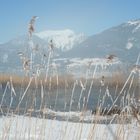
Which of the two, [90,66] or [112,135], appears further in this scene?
[112,135]

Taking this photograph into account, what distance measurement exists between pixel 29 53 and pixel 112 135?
216 centimetres

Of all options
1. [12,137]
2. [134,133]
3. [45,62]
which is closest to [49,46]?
[45,62]

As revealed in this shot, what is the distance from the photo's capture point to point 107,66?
161 inches

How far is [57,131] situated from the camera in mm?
5961

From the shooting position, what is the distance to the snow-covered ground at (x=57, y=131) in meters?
4.29

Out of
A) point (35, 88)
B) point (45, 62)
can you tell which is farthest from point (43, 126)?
point (45, 62)

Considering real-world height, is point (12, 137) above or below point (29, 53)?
below

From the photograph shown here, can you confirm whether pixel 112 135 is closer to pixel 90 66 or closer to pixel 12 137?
pixel 12 137

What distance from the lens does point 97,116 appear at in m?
4.25

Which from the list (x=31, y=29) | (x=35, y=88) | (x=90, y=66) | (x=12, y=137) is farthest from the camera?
(x=12, y=137)

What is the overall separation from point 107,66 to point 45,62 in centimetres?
60

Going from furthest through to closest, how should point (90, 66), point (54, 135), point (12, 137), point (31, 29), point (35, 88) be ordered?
point (54, 135), point (12, 137), point (35, 88), point (90, 66), point (31, 29)

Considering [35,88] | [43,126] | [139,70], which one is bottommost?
[43,126]

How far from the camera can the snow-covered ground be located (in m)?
4.29
